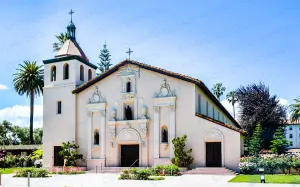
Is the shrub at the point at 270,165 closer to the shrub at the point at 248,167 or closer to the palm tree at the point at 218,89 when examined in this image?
the shrub at the point at 248,167

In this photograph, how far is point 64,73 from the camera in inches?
1458

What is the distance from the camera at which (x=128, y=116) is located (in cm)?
3412

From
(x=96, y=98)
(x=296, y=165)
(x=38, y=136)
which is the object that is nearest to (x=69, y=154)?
(x=96, y=98)

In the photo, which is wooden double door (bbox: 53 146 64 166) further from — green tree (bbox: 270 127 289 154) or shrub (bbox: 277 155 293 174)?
green tree (bbox: 270 127 289 154)

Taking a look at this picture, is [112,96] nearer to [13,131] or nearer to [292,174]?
[292,174]

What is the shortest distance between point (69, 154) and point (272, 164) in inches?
672

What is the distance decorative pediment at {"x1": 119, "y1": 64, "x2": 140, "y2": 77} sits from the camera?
33728 mm

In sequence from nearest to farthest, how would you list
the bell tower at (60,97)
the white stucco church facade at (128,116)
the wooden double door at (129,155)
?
1. the white stucco church facade at (128,116)
2. the wooden double door at (129,155)
3. the bell tower at (60,97)

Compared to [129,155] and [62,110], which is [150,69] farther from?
[62,110]

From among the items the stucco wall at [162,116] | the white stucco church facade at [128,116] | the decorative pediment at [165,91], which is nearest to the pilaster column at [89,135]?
the white stucco church facade at [128,116]

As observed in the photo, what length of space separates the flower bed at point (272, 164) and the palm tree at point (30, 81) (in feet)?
131

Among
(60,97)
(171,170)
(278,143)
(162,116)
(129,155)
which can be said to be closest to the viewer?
(171,170)

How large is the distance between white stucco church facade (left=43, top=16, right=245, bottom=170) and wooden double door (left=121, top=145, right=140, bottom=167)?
51mm

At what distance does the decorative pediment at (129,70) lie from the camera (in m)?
33.7
